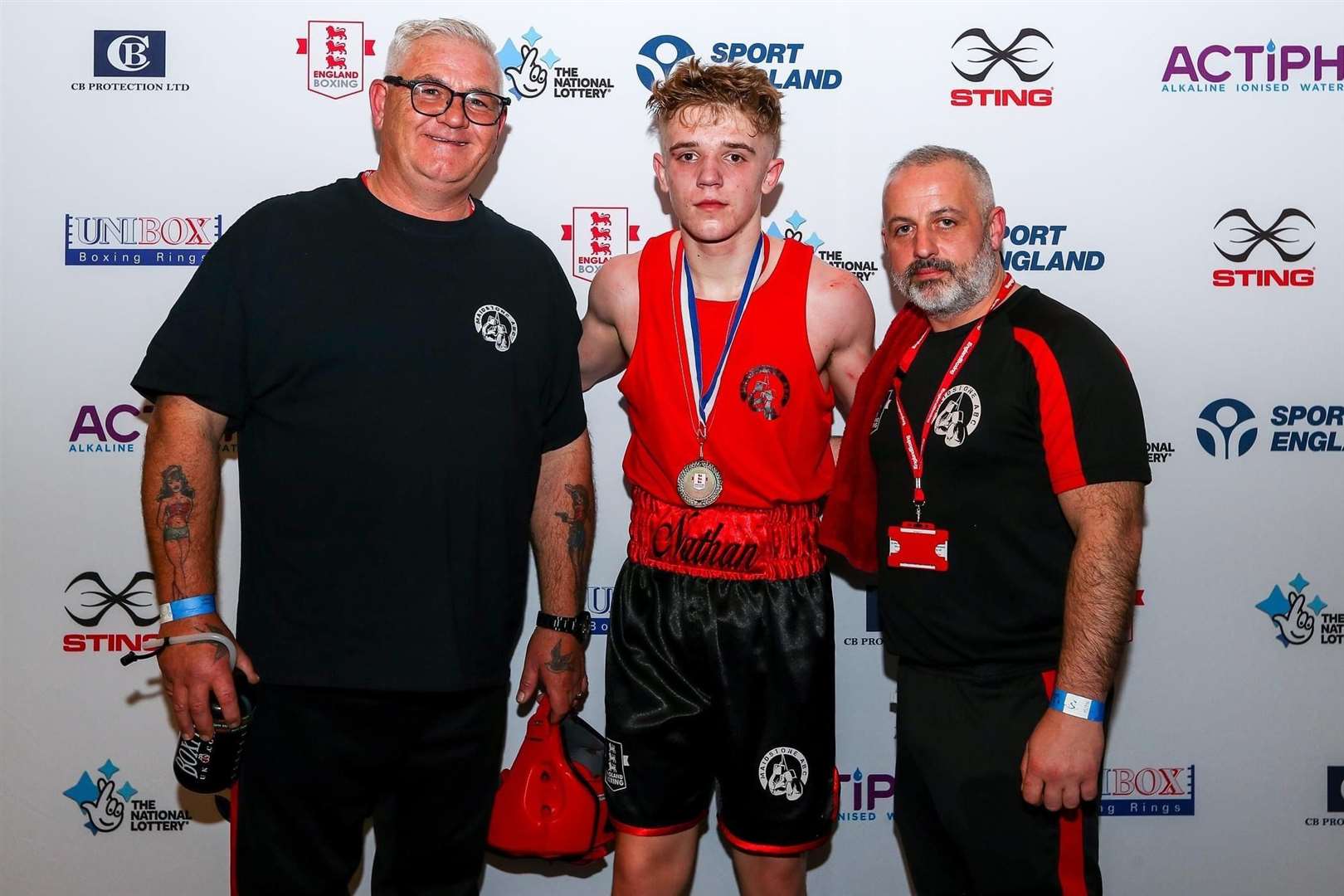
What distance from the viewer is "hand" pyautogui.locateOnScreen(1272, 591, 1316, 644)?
3086mm

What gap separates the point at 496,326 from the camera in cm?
226

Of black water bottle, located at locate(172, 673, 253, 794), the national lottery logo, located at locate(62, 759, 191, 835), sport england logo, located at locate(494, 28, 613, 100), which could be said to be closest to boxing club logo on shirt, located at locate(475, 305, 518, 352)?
black water bottle, located at locate(172, 673, 253, 794)

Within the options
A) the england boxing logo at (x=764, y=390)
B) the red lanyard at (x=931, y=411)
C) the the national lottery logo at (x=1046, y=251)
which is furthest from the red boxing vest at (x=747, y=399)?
the the national lottery logo at (x=1046, y=251)

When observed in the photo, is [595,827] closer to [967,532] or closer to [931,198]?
[967,532]

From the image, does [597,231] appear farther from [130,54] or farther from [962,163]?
[130,54]

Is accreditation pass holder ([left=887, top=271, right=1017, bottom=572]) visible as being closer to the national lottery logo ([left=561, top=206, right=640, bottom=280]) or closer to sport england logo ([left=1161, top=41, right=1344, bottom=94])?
the national lottery logo ([left=561, top=206, right=640, bottom=280])

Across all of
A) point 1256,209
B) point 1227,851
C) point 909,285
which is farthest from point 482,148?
point 1227,851

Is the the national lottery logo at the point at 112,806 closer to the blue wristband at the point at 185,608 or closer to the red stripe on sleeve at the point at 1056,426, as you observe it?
the blue wristband at the point at 185,608

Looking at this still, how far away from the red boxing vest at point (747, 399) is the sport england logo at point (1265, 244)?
54.5 inches

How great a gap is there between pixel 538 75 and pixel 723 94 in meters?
0.83

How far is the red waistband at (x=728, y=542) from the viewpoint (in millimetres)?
2436

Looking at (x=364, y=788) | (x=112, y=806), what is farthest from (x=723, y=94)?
(x=112, y=806)

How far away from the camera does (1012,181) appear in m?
3.04

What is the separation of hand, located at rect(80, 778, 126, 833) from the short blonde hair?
2478 mm
